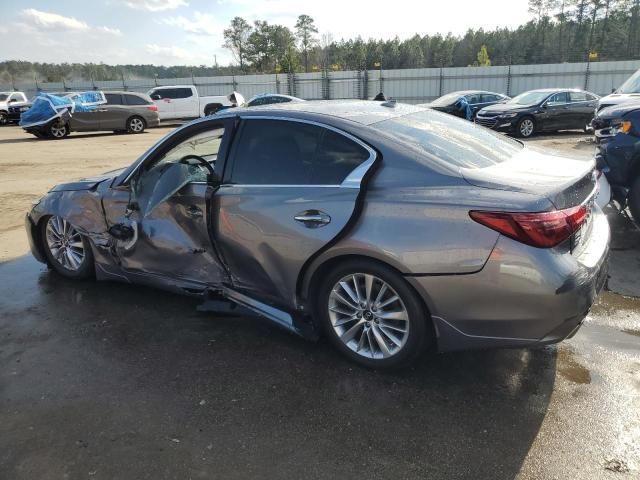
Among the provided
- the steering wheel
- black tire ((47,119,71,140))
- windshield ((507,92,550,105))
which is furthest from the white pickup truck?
the steering wheel

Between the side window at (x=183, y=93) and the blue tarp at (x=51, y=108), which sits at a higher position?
the side window at (x=183, y=93)

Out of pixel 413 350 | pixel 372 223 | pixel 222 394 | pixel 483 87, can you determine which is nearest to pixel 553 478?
pixel 413 350

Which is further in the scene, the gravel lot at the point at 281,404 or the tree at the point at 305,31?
the tree at the point at 305,31

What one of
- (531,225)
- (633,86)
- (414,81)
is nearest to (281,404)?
(531,225)

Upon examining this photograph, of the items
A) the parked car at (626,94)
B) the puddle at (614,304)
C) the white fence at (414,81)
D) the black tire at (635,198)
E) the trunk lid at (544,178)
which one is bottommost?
the puddle at (614,304)

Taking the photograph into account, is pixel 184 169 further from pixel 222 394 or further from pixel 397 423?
pixel 397 423

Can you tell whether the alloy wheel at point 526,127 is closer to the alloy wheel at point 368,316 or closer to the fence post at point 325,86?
the alloy wheel at point 368,316

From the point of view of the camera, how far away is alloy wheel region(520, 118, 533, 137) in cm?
1652

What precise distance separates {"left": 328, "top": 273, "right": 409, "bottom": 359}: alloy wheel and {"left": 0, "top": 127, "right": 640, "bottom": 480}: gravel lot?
19 cm

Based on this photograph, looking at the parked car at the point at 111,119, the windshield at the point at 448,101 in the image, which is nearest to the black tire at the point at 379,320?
the windshield at the point at 448,101

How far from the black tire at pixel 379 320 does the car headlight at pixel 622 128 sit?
161 inches

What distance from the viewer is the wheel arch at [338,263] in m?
2.86

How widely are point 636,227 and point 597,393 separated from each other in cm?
407

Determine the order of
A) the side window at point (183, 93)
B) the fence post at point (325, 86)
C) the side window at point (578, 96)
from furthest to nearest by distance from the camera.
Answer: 1. the fence post at point (325, 86)
2. the side window at point (183, 93)
3. the side window at point (578, 96)
